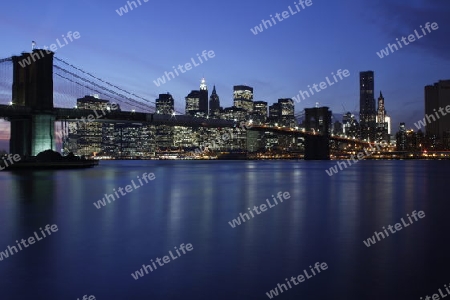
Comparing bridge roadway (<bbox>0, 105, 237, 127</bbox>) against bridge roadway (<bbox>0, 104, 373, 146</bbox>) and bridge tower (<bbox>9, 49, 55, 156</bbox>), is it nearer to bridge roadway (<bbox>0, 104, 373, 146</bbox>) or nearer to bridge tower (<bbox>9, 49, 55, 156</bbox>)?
bridge roadway (<bbox>0, 104, 373, 146</bbox>)

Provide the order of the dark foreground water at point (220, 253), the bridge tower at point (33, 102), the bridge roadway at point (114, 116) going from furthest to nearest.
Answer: the bridge tower at point (33, 102), the bridge roadway at point (114, 116), the dark foreground water at point (220, 253)

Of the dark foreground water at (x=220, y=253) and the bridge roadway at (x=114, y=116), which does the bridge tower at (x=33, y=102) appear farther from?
the dark foreground water at (x=220, y=253)

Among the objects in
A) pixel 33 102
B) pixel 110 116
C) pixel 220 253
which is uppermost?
pixel 33 102

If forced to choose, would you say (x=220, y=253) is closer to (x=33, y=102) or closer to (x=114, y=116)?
(x=33, y=102)

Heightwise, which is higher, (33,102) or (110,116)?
(33,102)

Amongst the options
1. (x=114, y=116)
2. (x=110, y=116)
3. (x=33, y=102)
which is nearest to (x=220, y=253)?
(x=33, y=102)

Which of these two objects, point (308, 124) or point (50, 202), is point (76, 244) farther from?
point (308, 124)

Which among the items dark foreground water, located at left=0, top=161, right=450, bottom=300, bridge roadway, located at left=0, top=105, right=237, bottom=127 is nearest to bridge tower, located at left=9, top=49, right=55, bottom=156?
bridge roadway, located at left=0, top=105, right=237, bottom=127

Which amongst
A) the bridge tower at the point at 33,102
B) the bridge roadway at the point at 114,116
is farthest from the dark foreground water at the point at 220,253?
the bridge tower at the point at 33,102
